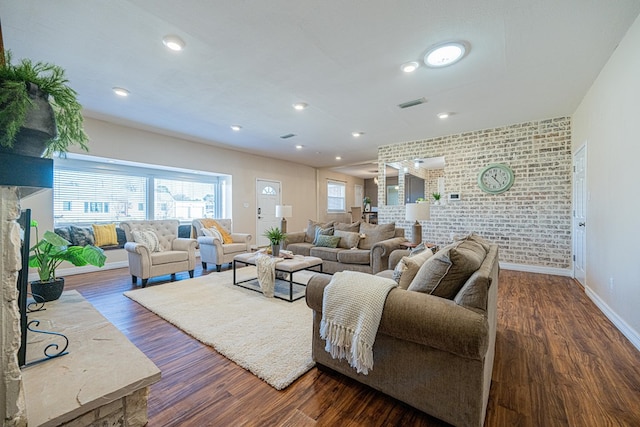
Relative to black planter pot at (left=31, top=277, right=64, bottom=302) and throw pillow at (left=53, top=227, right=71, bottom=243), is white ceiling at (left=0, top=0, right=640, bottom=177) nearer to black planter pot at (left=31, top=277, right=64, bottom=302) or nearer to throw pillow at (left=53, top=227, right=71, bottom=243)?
throw pillow at (left=53, top=227, right=71, bottom=243)

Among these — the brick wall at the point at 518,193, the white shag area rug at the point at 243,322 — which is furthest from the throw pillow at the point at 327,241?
the brick wall at the point at 518,193

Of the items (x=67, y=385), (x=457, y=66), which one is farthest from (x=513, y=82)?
(x=67, y=385)

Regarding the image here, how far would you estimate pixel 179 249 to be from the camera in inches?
171

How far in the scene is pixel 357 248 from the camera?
4508mm

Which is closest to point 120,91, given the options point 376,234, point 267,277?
point 267,277

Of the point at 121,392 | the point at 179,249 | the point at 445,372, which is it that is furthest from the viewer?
the point at 179,249

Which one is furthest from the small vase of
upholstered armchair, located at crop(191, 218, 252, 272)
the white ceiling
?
the white ceiling

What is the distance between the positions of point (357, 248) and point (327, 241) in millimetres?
530

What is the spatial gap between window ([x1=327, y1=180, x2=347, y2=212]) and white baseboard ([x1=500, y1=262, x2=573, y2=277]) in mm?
6021

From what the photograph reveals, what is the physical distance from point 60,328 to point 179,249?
2664mm

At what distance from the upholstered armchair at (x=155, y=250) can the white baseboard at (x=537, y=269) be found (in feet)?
18.0

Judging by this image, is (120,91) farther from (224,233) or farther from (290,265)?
(290,265)

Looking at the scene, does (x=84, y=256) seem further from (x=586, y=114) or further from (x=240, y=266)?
(x=586, y=114)

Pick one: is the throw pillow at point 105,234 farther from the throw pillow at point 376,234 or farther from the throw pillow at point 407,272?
the throw pillow at point 407,272
